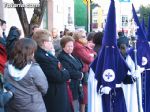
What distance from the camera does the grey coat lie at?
5770 millimetres

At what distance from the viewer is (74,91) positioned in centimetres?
773

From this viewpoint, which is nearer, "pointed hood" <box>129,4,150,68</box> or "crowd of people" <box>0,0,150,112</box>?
"crowd of people" <box>0,0,150,112</box>

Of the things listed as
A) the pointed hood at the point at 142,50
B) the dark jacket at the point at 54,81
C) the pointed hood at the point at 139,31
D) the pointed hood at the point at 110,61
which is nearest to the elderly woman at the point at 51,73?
the dark jacket at the point at 54,81

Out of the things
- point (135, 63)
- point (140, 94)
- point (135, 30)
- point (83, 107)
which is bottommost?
point (83, 107)

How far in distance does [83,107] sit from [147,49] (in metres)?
2.37

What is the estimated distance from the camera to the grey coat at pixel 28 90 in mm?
5770

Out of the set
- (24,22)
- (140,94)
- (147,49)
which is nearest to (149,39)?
(147,49)

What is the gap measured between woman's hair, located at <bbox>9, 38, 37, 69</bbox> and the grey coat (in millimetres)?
127

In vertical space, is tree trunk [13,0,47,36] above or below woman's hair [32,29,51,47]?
above

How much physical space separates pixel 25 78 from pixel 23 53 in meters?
0.32

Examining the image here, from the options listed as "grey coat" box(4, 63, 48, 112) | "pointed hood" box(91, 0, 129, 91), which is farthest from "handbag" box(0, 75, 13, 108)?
"pointed hood" box(91, 0, 129, 91)

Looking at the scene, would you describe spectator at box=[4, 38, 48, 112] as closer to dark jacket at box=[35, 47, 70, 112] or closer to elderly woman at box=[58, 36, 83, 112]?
dark jacket at box=[35, 47, 70, 112]

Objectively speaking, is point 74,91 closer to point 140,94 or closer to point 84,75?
point 84,75

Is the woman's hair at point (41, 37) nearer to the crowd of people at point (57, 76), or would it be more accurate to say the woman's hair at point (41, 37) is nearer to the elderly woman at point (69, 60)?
the crowd of people at point (57, 76)
